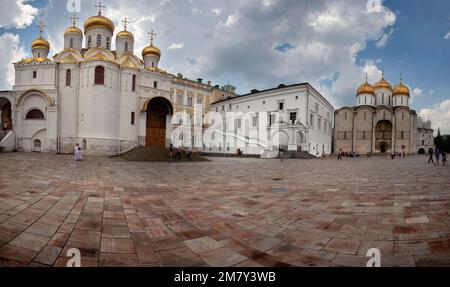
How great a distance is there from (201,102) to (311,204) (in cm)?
4354

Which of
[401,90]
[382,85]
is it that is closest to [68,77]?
[382,85]

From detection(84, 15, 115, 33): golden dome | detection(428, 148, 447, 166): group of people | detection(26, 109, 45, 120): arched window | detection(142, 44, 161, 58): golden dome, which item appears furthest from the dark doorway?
detection(26, 109, 45, 120): arched window

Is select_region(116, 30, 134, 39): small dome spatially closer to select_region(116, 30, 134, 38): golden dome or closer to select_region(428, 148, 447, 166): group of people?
select_region(116, 30, 134, 38): golden dome

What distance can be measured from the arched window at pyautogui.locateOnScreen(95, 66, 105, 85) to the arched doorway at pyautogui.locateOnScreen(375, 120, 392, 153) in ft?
189

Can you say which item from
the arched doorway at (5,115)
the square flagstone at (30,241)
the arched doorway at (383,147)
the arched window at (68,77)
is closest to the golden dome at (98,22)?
the arched window at (68,77)

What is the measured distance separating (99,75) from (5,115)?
1543 centimetres

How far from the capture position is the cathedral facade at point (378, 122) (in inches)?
2035

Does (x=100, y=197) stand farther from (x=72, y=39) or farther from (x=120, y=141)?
(x=72, y=39)

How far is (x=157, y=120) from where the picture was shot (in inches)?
1228

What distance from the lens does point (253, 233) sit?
12.7 feet

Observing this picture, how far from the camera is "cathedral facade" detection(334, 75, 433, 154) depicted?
5169 cm

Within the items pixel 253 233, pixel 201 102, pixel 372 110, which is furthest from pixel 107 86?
pixel 372 110

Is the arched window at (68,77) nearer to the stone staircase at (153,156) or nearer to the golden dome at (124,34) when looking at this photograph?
the golden dome at (124,34)
